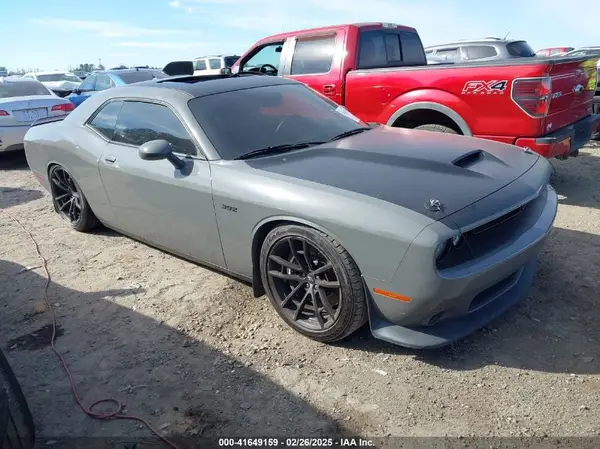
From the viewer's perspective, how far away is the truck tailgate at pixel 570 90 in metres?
4.70

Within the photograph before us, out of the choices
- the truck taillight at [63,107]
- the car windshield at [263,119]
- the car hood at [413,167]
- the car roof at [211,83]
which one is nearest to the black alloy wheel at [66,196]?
the car roof at [211,83]

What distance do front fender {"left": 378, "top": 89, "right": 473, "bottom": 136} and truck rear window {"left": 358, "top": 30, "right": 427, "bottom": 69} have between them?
932mm

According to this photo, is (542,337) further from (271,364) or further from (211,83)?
(211,83)

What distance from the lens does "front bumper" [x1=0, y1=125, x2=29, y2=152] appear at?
8.00 meters

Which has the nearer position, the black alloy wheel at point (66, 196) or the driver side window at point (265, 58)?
the black alloy wheel at point (66, 196)

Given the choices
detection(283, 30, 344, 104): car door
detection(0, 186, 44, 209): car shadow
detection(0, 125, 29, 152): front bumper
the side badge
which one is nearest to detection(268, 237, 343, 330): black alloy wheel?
the side badge

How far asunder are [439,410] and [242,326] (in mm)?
1375

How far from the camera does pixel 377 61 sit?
6.32m

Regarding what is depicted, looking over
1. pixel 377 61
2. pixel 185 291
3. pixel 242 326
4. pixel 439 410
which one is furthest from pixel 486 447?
pixel 377 61

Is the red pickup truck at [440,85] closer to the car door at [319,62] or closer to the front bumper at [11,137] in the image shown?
the car door at [319,62]

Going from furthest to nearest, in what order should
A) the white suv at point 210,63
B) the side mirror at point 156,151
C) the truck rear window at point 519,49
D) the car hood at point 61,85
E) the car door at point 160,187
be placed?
the white suv at point 210,63 < the car hood at point 61,85 < the truck rear window at point 519,49 < the car door at point 160,187 < the side mirror at point 156,151

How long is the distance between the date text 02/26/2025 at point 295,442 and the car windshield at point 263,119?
1.76 meters

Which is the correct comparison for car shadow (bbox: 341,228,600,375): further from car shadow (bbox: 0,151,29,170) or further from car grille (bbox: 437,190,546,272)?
car shadow (bbox: 0,151,29,170)

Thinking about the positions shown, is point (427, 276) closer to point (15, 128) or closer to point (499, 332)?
point (499, 332)
